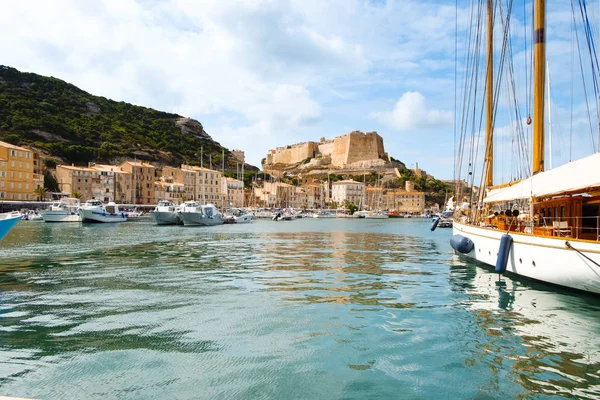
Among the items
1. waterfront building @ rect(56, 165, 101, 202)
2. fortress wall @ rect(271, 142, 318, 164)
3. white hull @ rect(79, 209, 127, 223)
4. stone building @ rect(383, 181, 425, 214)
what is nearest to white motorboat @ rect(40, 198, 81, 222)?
white hull @ rect(79, 209, 127, 223)

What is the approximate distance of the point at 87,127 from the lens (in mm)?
130125

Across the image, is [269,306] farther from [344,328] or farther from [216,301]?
[344,328]

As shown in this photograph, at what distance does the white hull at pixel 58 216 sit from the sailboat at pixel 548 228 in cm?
5919

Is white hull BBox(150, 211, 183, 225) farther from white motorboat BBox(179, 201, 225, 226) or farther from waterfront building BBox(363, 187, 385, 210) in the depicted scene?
waterfront building BBox(363, 187, 385, 210)

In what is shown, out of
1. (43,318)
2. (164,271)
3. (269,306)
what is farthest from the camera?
(164,271)

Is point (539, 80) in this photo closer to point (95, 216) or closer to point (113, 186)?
point (95, 216)

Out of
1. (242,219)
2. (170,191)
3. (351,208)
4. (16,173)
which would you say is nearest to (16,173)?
(16,173)

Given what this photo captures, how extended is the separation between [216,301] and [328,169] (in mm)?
159828

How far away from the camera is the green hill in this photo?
113188mm

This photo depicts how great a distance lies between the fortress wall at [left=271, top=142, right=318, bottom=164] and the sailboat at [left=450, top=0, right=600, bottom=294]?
556ft

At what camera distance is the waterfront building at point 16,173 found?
7781 cm

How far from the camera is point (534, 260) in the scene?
39.8 feet

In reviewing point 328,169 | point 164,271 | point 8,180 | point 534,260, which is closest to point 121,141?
point 8,180

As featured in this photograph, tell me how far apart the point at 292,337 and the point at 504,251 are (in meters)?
8.47
